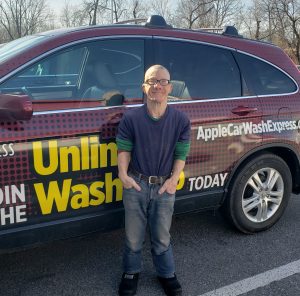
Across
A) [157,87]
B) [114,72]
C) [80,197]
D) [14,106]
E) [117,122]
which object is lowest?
[80,197]

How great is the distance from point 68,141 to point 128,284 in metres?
1.07

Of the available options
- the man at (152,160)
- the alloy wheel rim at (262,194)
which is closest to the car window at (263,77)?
the alloy wheel rim at (262,194)

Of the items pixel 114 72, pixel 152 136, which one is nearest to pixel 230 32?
pixel 114 72

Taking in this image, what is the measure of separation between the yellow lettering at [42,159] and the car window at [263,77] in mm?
1799

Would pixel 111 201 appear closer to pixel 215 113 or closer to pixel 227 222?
pixel 215 113

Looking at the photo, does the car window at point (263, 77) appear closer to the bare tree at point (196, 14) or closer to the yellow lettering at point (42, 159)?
the yellow lettering at point (42, 159)

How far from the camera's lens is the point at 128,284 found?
2.80m

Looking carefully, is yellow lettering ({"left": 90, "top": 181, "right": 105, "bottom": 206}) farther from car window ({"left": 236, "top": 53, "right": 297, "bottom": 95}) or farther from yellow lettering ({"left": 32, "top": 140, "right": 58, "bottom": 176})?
car window ({"left": 236, "top": 53, "right": 297, "bottom": 95})

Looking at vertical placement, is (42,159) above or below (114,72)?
below

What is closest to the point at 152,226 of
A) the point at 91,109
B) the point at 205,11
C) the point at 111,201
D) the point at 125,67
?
the point at 111,201

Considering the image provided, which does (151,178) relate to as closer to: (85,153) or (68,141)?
(85,153)

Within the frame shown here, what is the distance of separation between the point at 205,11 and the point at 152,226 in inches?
1693

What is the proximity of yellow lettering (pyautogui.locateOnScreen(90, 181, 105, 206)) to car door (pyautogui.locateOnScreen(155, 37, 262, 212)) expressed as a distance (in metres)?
0.67

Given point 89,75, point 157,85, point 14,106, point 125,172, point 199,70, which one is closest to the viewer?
point 14,106
